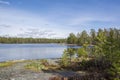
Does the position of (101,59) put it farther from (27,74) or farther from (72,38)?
(72,38)

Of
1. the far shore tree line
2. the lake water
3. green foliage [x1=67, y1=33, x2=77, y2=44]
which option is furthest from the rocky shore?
green foliage [x1=67, y1=33, x2=77, y2=44]

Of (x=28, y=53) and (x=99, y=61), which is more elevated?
(x=99, y=61)

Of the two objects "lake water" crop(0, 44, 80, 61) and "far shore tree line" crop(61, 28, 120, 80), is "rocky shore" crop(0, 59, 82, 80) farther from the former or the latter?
"lake water" crop(0, 44, 80, 61)

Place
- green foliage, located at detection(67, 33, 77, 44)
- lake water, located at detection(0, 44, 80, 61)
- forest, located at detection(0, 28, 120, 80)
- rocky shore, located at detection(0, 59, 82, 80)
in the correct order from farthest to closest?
green foliage, located at detection(67, 33, 77, 44), lake water, located at detection(0, 44, 80, 61), rocky shore, located at detection(0, 59, 82, 80), forest, located at detection(0, 28, 120, 80)

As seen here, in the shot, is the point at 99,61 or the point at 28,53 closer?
the point at 99,61

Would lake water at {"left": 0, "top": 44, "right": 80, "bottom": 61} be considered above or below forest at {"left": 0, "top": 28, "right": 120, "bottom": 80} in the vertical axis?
below

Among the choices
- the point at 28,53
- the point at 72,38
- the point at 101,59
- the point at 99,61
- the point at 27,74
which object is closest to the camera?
the point at 27,74

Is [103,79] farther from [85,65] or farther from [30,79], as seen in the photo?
[85,65]

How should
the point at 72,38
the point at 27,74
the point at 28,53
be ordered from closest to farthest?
the point at 27,74
the point at 28,53
the point at 72,38

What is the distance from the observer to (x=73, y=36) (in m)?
178

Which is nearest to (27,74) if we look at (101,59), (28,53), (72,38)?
(101,59)

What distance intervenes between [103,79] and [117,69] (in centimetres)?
142

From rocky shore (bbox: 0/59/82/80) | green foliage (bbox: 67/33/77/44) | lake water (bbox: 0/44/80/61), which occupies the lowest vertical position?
lake water (bbox: 0/44/80/61)

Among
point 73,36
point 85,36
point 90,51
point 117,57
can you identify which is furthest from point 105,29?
point 117,57
